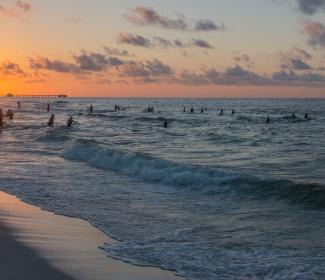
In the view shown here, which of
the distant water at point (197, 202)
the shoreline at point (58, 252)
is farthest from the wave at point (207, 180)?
the shoreline at point (58, 252)

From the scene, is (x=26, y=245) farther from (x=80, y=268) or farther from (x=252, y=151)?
(x=252, y=151)

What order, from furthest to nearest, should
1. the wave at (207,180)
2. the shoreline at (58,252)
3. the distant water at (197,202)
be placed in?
the wave at (207,180) < the distant water at (197,202) < the shoreline at (58,252)

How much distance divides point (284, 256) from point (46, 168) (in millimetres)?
13929

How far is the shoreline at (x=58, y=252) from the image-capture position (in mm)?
7078

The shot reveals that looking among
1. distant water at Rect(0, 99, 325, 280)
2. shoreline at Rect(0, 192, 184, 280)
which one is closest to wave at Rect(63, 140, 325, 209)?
distant water at Rect(0, 99, 325, 280)

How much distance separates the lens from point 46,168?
20.6 m

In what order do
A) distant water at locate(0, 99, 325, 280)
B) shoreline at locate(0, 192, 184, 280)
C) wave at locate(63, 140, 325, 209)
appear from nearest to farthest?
shoreline at locate(0, 192, 184, 280), distant water at locate(0, 99, 325, 280), wave at locate(63, 140, 325, 209)

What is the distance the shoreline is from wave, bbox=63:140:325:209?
5.71 metres

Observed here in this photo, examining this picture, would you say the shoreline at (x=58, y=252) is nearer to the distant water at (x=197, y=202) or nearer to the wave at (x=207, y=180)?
the distant water at (x=197, y=202)

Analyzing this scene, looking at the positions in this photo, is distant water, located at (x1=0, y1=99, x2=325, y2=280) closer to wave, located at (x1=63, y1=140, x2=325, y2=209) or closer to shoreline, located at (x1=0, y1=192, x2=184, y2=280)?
wave, located at (x1=63, y1=140, x2=325, y2=209)

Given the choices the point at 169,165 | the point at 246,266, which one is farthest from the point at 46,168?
the point at 246,266

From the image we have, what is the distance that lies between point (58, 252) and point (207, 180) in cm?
909

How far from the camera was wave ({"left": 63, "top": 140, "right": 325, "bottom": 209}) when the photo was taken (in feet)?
46.0

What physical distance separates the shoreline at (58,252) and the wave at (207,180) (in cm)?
571
